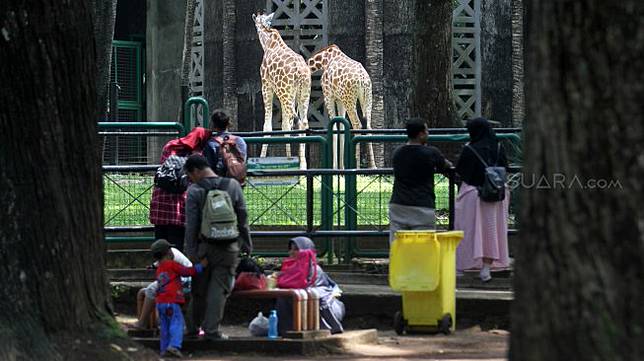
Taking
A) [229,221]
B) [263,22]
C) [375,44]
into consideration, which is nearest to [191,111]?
[229,221]

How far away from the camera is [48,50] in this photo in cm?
910

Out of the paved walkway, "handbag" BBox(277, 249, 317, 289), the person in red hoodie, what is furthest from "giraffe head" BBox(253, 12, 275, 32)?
the person in red hoodie

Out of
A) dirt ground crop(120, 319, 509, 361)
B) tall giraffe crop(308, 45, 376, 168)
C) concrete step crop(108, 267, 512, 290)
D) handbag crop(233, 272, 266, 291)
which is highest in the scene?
tall giraffe crop(308, 45, 376, 168)

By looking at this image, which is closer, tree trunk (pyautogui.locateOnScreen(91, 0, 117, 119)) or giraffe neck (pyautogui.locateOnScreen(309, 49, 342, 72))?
tree trunk (pyautogui.locateOnScreen(91, 0, 117, 119))

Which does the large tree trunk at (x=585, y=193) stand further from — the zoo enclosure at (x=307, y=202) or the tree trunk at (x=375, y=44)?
the tree trunk at (x=375, y=44)

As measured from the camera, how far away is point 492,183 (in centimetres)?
1361

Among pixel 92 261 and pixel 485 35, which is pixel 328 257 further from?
pixel 485 35

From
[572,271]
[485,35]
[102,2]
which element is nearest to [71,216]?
[572,271]

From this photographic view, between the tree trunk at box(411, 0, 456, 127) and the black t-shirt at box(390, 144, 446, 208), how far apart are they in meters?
5.53

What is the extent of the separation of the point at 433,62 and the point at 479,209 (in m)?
5.44

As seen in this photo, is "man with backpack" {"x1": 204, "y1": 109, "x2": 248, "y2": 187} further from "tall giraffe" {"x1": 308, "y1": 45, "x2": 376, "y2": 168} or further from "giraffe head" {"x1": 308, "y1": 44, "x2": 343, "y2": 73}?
"giraffe head" {"x1": 308, "y1": 44, "x2": 343, "y2": 73}

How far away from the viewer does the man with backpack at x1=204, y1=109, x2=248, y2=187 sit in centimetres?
1345

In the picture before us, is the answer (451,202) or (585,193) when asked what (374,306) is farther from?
(585,193)

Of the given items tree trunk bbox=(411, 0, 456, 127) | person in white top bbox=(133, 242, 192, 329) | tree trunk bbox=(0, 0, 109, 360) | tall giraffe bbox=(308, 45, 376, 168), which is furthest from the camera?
tall giraffe bbox=(308, 45, 376, 168)
